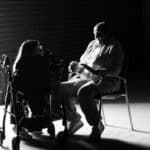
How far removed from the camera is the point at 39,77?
4320 mm

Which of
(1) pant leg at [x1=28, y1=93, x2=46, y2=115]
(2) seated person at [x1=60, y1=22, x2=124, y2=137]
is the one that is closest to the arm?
(2) seated person at [x1=60, y1=22, x2=124, y2=137]

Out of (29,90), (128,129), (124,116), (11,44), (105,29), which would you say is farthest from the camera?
(11,44)

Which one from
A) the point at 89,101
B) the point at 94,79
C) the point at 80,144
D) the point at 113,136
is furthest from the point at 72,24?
the point at 80,144

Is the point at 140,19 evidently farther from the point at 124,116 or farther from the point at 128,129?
the point at 128,129

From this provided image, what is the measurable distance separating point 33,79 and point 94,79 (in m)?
0.77

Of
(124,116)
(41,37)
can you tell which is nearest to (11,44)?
(41,37)

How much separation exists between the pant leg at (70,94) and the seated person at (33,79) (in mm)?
346

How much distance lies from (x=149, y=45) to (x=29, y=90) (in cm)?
640

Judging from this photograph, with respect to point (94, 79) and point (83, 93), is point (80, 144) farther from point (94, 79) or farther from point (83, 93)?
point (94, 79)

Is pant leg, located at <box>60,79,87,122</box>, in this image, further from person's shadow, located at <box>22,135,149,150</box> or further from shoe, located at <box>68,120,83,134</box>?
person's shadow, located at <box>22,135,149,150</box>

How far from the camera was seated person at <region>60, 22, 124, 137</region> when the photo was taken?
4512mm

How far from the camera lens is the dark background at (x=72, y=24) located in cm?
805

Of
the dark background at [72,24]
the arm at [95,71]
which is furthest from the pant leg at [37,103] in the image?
the dark background at [72,24]

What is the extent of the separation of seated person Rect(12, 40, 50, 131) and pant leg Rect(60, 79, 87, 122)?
1.14 feet
